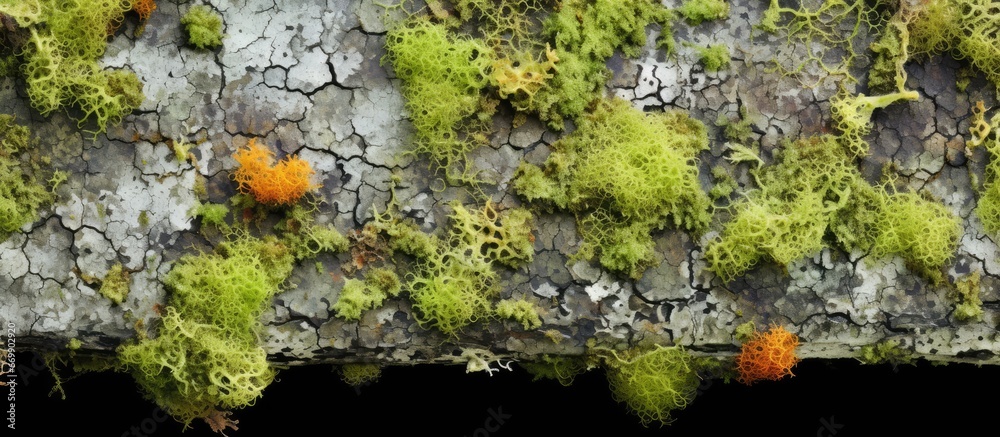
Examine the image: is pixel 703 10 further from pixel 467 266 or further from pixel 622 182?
pixel 467 266

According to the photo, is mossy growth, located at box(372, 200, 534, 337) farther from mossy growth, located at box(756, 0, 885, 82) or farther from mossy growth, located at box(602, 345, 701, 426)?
mossy growth, located at box(756, 0, 885, 82)

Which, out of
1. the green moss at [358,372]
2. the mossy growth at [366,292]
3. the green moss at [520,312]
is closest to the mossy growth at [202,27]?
the mossy growth at [366,292]

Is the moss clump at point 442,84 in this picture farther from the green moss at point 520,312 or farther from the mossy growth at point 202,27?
the mossy growth at point 202,27

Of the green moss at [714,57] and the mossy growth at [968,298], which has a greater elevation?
the green moss at [714,57]

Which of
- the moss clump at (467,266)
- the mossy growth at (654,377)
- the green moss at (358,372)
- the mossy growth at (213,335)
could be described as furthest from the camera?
the green moss at (358,372)

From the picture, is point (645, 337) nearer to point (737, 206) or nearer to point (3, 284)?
point (737, 206)

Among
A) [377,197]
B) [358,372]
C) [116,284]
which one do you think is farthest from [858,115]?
[116,284]

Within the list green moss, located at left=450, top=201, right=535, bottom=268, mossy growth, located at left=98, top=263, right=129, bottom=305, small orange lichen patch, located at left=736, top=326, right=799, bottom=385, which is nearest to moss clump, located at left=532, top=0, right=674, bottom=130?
green moss, located at left=450, top=201, right=535, bottom=268
